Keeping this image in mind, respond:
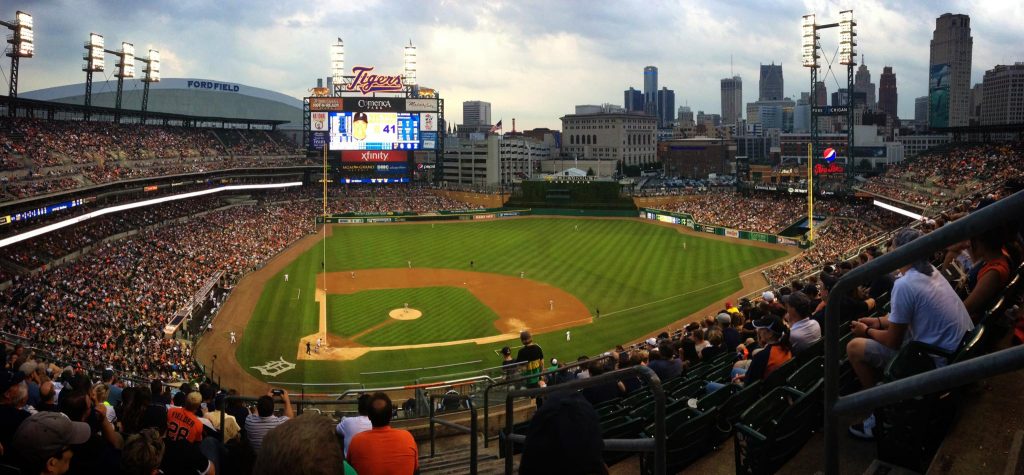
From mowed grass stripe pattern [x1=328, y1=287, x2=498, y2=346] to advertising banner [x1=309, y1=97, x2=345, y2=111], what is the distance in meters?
42.7

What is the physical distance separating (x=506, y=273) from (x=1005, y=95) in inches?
7276

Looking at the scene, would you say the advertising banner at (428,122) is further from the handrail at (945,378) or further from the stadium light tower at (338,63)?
the handrail at (945,378)

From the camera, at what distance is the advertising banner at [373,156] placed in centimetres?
7888

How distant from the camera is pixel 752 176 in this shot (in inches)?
5054

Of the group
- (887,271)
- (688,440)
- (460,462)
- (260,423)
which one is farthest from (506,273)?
A: (887,271)

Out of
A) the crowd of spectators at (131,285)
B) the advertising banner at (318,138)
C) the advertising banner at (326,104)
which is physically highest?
the advertising banner at (326,104)

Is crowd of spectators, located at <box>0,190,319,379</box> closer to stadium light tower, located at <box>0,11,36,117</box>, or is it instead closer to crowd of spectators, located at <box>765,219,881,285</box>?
stadium light tower, located at <box>0,11,36,117</box>

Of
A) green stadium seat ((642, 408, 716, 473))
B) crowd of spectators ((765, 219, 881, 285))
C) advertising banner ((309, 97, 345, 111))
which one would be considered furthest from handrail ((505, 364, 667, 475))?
advertising banner ((309, 97, 345, 111))

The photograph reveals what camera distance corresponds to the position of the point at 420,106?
3093 inches

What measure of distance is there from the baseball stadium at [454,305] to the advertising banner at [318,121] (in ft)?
3.41

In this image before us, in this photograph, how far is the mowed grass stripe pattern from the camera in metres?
30.7

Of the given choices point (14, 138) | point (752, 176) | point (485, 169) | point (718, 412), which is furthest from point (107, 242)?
point (752, 176)

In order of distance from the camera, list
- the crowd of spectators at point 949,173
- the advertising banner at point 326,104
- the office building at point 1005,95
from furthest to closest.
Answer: the office building at point 1005,95 → the advertising banner at point 326,104 → the crowd of spectators at point 949,173

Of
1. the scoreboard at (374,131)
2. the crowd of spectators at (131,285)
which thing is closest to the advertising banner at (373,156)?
the scoreboard at (374,131)
